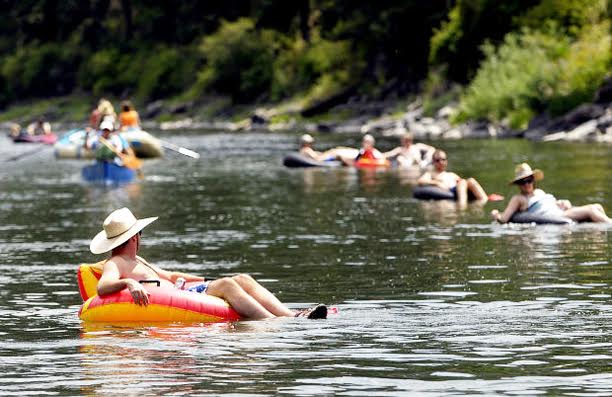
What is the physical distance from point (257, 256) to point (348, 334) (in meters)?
7.88

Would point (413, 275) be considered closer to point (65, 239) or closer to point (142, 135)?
point (65, 239)

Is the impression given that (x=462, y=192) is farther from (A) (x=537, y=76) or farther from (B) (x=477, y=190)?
(A) (x=537, y=76)

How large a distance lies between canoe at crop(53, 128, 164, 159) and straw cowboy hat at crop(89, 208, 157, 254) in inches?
1534

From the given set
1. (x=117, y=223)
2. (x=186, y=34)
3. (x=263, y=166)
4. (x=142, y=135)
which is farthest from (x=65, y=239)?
(x=186, y=34)

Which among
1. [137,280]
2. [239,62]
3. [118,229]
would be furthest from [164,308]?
[239,62]

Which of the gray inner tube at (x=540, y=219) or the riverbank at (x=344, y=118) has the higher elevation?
the riverbank at (x=344, y=118)

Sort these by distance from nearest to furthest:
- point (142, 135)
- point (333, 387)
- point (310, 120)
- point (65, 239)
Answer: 1. point (333, 387)
2. point (65, 239)
3. point (142, 135)
4. point (310, 120)

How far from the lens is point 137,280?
53.9 feet

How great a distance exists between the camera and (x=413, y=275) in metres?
20.7

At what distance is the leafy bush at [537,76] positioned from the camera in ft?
230

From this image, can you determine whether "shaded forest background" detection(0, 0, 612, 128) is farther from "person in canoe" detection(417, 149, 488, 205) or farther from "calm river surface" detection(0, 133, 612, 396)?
"person in canoe" detection(417, 149, 488, 205)

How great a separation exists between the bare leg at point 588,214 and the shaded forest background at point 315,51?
→ 139 feet

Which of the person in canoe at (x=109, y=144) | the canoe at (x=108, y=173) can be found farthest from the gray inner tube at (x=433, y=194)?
the canoe at (x=108, y=173)

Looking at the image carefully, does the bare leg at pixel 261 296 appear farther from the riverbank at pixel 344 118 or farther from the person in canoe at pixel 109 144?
the riverbank at pixel 344 118
